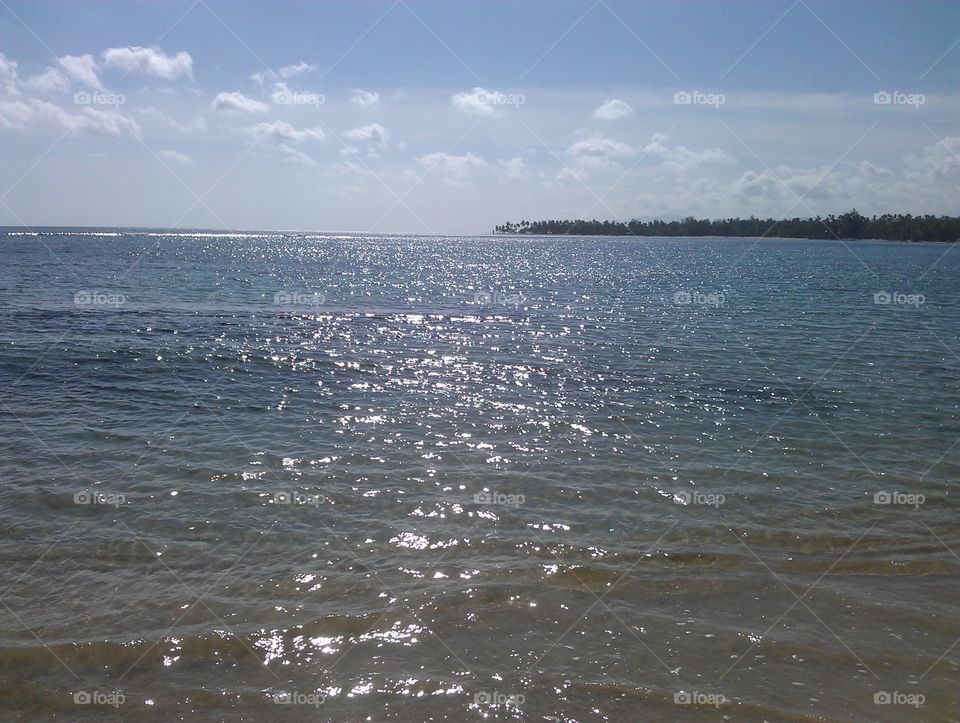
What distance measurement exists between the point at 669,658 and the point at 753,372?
18183 mm

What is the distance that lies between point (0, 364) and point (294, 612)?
20248 mm

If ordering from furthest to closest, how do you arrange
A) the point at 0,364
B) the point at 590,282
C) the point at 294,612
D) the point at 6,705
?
the point at 590,282, the point at 0,364, the point at 294,612, the point at 6,705

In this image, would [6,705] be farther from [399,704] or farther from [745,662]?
[745,662]

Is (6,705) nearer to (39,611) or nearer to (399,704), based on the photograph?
(39,611)

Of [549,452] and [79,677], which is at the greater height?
[549,452]

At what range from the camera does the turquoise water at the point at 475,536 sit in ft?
25.3

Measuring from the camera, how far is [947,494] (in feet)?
44.5

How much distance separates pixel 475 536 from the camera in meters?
11.4

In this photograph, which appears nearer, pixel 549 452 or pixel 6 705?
pixel 6 705

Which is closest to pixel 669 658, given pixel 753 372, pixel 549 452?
pixel 549 452

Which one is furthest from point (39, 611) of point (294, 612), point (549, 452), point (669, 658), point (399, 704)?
point (549, 452)

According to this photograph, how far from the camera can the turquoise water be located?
304 inches

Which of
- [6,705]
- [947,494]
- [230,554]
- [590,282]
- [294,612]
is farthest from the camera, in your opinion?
[590,282]

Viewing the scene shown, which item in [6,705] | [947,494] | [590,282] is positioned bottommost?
[6,705]
